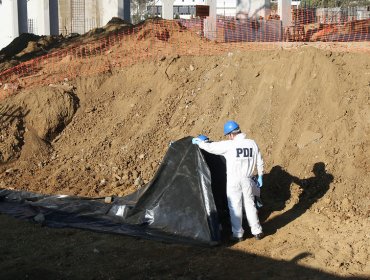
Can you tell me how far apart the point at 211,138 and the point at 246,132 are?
73 cm

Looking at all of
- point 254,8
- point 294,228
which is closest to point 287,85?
point 294,228

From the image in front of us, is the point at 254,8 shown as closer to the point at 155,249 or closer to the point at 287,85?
the point at 287,85

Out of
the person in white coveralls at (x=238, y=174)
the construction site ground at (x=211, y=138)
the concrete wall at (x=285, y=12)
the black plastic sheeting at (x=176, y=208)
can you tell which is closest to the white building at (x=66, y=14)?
the concrete wall at (x=285, y=12)

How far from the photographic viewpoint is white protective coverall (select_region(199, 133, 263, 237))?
7570 mm

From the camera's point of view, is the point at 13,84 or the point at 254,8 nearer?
the point at 13,84

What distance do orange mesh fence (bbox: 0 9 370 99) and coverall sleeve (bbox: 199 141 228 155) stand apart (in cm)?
617

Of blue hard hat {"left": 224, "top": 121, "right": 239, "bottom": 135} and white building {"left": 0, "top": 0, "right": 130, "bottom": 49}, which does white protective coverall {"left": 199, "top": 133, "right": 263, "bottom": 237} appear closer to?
blue hard hat {"left": 224, "top": 121, "right": 239, "bottom": 135}

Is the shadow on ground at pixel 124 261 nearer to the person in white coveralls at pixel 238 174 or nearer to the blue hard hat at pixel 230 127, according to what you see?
the person in white coveralls at pixel 238 174

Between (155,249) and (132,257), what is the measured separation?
0.39 m

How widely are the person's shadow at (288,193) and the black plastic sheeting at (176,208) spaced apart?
969mm

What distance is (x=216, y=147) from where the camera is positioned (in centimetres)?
768

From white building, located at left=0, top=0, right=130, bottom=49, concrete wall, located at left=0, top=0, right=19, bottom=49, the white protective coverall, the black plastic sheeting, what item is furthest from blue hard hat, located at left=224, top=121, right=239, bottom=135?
concrete wall, located at left=0, top=0, right=19, bottom=49

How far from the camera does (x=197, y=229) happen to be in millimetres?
7656

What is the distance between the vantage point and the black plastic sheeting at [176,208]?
7.66m
